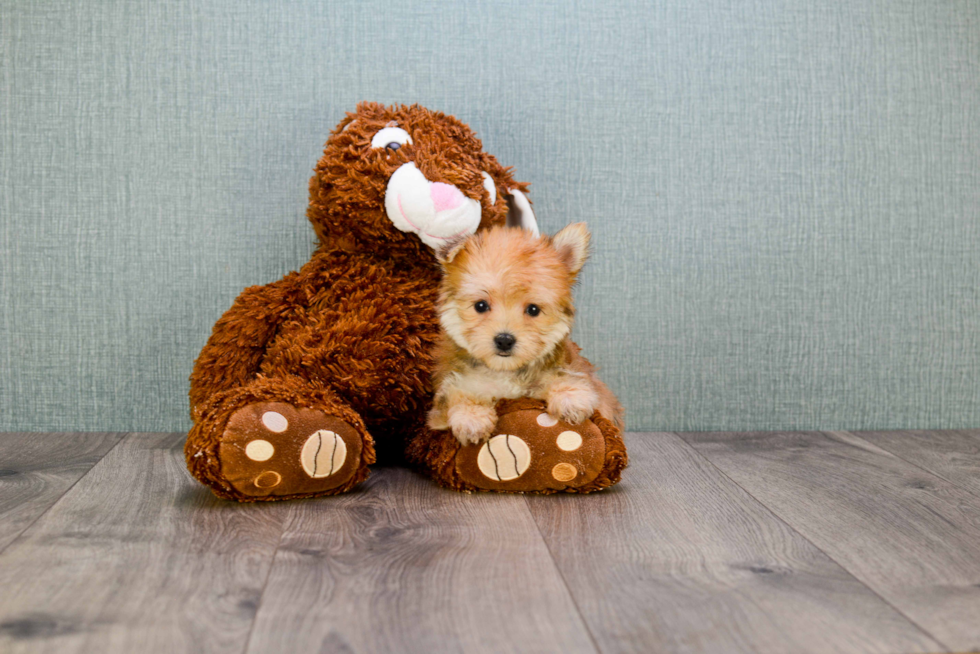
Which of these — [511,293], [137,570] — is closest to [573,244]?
[511,293]

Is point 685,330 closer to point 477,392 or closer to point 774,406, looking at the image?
point 774,406

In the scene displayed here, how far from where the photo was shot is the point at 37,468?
1162mm

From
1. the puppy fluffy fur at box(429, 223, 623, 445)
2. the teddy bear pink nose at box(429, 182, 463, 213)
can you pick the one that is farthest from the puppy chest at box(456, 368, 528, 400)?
the teddy bear pink nose at box(429, 182, 463, 213)

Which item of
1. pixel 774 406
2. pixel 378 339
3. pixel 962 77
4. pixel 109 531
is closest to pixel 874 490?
pixel 774 406

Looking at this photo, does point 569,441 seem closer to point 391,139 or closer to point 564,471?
point 564,471

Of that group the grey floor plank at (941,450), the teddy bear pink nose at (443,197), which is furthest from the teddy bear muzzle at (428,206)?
the grey floor plank at (941,450)

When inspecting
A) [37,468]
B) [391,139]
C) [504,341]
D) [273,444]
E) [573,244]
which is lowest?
[37,468]

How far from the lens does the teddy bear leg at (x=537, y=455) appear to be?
3.32 ft

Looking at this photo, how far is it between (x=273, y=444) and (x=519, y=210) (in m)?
0.52

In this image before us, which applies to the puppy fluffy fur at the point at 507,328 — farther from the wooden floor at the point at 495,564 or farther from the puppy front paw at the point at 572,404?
the wooden floor at the point at 495,564

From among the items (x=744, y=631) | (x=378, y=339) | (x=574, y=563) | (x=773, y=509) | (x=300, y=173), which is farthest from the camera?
(x=300, y=173)

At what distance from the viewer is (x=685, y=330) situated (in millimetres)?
1441

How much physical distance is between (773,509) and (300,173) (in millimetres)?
898

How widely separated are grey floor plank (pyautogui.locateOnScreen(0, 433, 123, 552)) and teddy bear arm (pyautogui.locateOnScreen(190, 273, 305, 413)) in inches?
7.9
